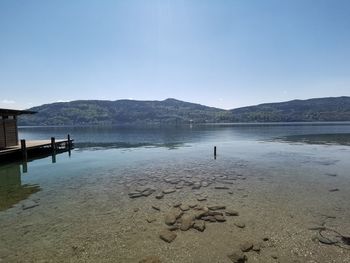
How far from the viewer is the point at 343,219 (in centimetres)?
1210

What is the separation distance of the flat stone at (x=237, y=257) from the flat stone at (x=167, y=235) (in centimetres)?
249

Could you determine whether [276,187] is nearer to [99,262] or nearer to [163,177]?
[163,177]

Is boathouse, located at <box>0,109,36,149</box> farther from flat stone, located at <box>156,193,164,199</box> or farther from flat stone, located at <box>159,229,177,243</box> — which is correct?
flat stone, located at <box>159,229,177,243</box>

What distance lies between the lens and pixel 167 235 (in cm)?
1058

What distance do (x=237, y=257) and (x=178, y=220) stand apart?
4071 mm

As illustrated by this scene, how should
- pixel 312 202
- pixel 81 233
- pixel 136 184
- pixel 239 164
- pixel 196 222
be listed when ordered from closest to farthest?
1. pixel 81 233
2. pixel 196 222
3. pixel 312 202
4. pixel 136 184
5. pixel 239 164

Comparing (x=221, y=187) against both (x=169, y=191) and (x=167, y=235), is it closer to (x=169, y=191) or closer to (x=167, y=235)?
(x=169, y=191)

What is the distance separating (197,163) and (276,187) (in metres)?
12.5

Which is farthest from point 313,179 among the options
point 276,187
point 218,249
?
point 218,249

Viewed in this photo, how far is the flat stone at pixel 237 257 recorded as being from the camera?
8.62m

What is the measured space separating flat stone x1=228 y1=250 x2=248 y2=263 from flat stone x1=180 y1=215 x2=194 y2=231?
8.96ft

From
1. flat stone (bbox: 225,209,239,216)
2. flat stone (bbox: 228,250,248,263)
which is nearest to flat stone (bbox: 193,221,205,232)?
flat stone (bbox: 225,209,239,216)

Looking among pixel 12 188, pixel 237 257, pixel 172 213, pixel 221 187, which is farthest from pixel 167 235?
pixel 12 188

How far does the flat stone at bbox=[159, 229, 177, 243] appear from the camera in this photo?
10.2 meters
